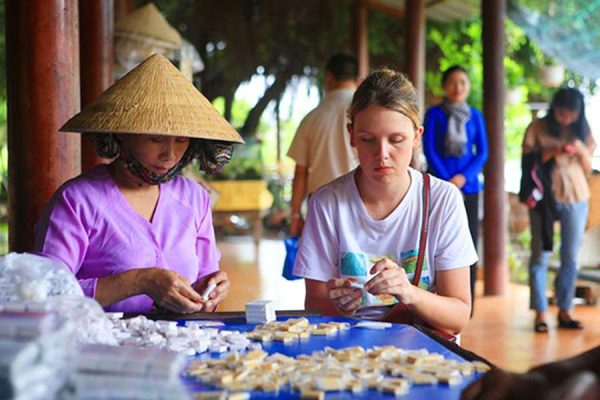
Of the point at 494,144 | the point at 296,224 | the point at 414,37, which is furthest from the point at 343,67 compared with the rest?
the point at 414,37

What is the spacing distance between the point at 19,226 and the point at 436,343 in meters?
2.04

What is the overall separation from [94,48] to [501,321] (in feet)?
11.3

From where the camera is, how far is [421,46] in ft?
29.1

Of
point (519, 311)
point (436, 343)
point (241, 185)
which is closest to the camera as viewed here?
point (436, 343)

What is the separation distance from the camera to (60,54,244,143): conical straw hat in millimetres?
2258

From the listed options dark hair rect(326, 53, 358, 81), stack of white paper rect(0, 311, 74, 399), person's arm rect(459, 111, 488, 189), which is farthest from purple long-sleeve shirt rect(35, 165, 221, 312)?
person's arm rect(459, 111, 488, 189)

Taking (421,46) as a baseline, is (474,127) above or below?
below

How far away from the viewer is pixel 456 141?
18.3 feet

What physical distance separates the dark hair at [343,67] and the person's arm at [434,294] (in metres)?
2.61

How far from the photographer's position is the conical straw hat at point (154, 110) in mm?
2258

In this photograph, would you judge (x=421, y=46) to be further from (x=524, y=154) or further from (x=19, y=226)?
(x=19, y=226)

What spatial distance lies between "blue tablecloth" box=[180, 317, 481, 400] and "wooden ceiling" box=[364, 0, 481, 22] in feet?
26.8

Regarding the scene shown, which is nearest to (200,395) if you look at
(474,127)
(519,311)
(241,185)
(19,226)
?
(19,226)

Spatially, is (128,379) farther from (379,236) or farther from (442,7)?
(442,7)
